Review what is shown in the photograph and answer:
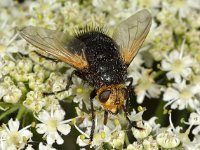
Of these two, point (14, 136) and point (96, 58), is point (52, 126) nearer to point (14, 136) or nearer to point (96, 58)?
point (14, 136)

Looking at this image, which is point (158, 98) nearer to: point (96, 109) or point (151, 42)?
point (151, 42)

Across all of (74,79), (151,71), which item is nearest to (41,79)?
(74,79)

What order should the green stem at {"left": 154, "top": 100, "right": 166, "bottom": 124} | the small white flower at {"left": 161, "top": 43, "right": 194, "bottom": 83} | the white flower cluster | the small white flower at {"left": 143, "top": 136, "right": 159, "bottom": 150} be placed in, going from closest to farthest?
the small white flower at {"left": 143, "top": 136, "right": 159, "bottom": 150}, the white flower cluster, the green stem at {"left": 154, "top": 100, "right": 166, "bottom": 124}, the small white flower at {"left": 161, "top": 43, "right": 194, "bottom": 83}

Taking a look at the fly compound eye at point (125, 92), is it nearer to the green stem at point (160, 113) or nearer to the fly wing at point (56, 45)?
the fly wing at point (56, 45)

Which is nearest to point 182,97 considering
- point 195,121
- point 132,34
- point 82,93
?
point 195,121

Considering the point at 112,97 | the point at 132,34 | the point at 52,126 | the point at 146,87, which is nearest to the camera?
the point at 112,97

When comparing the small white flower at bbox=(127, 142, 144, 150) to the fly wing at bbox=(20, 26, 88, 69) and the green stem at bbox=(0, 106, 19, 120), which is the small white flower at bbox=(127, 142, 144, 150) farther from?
the green stem at bbox=(0, 106, 19, 120)

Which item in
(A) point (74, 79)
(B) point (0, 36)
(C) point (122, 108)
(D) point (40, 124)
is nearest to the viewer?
(C) point (122, 108)

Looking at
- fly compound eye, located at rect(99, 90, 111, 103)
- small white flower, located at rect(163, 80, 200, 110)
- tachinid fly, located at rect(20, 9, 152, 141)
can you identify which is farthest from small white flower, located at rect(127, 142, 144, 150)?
small white flower, located at rect(163, 80, 200, 110)
